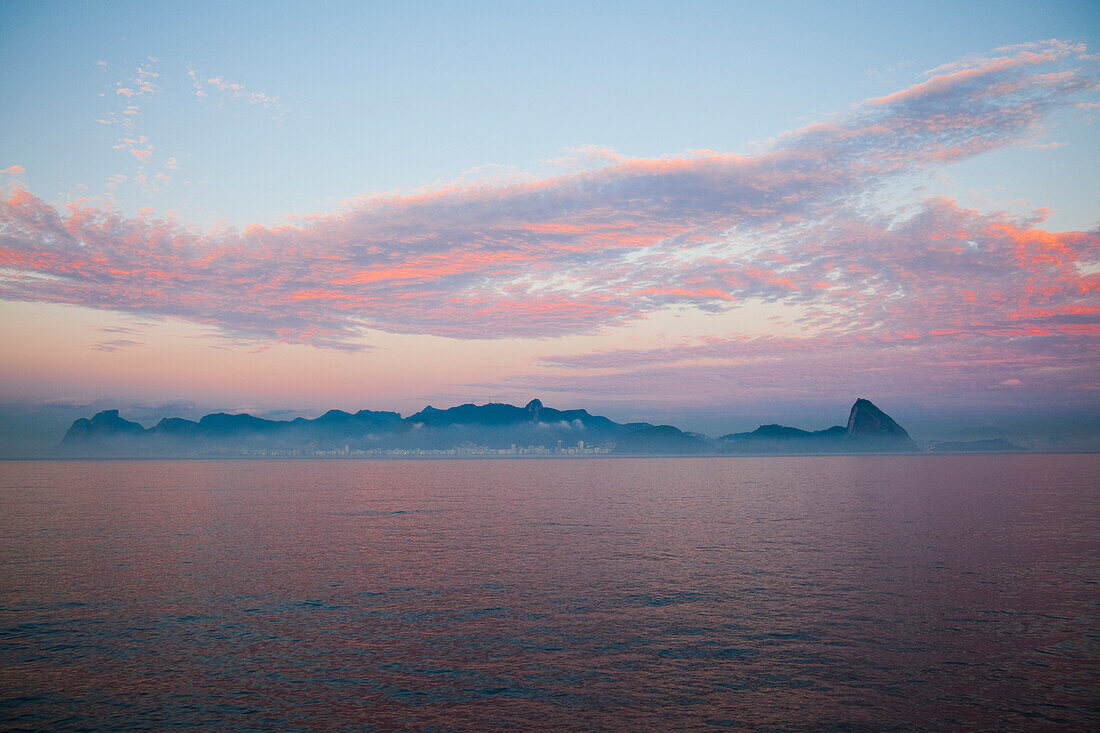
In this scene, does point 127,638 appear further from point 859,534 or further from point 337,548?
point 859,534

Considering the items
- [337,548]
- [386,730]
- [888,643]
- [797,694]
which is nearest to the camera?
[386,730]

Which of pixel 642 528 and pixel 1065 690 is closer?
pixel 1065 690

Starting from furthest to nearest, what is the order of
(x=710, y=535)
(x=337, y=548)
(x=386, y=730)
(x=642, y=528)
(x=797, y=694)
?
1. (x=642, y=528)
2. (x=710, y=535)
3. (x=337, y=548)
4. (x=797, y=694)
5. (x=386, y=730)

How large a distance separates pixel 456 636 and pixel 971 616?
79.1 ft

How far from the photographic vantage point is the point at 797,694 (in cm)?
2177

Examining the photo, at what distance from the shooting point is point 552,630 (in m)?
29.1

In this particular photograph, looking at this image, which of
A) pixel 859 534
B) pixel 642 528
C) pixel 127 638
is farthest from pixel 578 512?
pixel 127 638

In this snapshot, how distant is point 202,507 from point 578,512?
5204 centimetres

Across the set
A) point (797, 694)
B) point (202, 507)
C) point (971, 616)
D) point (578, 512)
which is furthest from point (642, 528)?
point (202, 507)

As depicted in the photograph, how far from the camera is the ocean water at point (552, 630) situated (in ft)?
68.5

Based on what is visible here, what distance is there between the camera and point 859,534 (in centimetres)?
5853

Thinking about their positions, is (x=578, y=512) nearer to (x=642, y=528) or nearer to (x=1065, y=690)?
(x=642, y=528)

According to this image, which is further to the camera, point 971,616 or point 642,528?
point 642,528

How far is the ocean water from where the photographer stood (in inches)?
822
